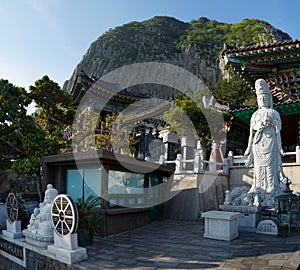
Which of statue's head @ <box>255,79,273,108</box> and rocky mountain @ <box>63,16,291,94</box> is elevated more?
rocky mountain @ <box>63,16,291,94</box>

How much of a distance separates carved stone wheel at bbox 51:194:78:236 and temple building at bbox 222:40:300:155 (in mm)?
10958

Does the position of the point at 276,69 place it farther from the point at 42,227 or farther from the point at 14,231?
the point at 14,231

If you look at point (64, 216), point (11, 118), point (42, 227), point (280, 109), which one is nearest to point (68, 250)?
point (64, 216)

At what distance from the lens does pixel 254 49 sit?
13.2 m

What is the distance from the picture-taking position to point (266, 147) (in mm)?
10141

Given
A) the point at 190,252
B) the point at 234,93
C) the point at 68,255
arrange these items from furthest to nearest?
the point at 234,93 → the point at 190,252 → the point at 68,255

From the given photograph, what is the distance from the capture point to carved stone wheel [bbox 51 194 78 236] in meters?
6.09

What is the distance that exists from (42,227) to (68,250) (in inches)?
58.7

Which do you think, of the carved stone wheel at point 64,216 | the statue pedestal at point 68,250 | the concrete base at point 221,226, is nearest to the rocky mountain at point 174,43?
the concrete base at point 221,226

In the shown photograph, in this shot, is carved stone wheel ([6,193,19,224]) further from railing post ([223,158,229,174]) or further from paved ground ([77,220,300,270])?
railing post ([223,158,229,174])

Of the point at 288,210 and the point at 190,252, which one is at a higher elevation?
the point at 288,210

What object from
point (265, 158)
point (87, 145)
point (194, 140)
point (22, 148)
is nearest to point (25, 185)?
point (87, 145)

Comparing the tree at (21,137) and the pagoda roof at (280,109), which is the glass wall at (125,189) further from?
the pagoda roof at (280,109)

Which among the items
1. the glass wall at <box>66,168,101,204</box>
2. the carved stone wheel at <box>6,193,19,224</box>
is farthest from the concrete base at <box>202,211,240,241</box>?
the carved stone wheel at <box>6,193,19,224</box>
